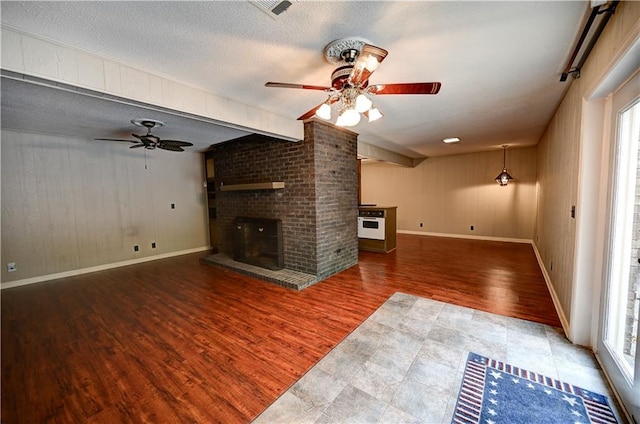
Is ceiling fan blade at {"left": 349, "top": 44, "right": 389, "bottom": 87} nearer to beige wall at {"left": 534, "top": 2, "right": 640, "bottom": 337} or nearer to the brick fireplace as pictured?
beige wall at {"left": 534, "top": 2, "right": 640, "bottom": 337}

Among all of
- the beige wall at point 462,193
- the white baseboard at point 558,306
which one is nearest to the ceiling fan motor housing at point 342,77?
the white baseboard at point 558,306

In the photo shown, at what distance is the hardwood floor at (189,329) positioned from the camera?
1660 mm

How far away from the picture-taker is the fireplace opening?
163 inches

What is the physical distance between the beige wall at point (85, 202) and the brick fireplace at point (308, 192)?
6.33 feet

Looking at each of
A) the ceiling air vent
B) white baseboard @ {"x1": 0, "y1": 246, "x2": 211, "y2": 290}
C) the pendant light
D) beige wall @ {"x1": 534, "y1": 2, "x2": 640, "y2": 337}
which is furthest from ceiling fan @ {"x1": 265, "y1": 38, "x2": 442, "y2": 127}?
the pendant light

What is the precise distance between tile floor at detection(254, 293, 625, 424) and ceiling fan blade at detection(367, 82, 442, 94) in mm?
2041

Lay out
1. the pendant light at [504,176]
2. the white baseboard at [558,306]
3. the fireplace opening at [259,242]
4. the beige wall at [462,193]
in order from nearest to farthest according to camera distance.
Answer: the white baseboard at [558,306] < the fireplace opening at [259,242] < the pendant light at [504,176] < the beige wall at [462,193]

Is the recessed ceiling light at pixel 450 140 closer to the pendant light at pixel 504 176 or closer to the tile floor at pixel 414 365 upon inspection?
the pendant light at pixel 504 176

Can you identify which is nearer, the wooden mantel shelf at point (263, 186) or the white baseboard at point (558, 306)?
the white baseboard at point (558, 306)

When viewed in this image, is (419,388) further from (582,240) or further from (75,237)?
(75,237)

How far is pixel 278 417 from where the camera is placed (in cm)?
151

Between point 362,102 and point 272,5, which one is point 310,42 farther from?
point 362,102

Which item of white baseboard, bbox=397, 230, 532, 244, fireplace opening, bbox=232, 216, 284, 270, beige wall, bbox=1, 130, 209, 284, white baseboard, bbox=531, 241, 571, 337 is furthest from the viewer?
white baseboard, bbox=397, 230, 532, 244

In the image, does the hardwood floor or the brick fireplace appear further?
the brick fireplace
